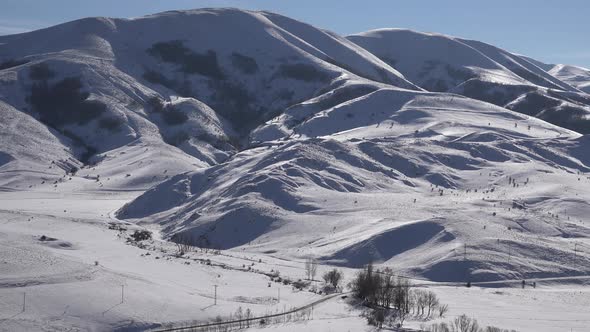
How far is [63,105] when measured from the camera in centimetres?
19425

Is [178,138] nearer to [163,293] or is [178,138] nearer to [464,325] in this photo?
[163,293]

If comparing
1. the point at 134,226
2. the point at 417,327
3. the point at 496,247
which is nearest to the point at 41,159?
the point at 134,226

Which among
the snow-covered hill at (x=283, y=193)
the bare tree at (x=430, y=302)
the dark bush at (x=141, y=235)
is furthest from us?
the dark bush at (x=141, y=235)

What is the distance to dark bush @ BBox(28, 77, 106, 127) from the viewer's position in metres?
189

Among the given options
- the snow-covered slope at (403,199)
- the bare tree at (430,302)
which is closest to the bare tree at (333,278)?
the snow-covered slope at (403,199)

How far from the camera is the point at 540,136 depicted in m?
151

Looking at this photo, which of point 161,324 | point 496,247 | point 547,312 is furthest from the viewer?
point 496,247

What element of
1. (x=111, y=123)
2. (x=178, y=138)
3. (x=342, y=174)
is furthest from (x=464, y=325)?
(x=111, y=123)

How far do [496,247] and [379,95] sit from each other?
348ft

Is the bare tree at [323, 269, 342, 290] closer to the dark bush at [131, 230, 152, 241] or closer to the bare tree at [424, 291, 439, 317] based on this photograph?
the bare tree at [424, 291, 439, 317]

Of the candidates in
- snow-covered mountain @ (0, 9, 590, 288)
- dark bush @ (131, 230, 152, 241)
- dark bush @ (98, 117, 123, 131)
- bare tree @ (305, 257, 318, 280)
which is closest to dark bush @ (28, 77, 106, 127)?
snow-covered mountain @ (0, 9, 590, 288)

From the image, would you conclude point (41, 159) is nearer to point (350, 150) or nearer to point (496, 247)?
point (350, 150)

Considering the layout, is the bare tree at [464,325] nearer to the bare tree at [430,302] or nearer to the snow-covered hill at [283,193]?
the bare tree at [430,302]

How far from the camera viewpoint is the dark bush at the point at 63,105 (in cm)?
18900
